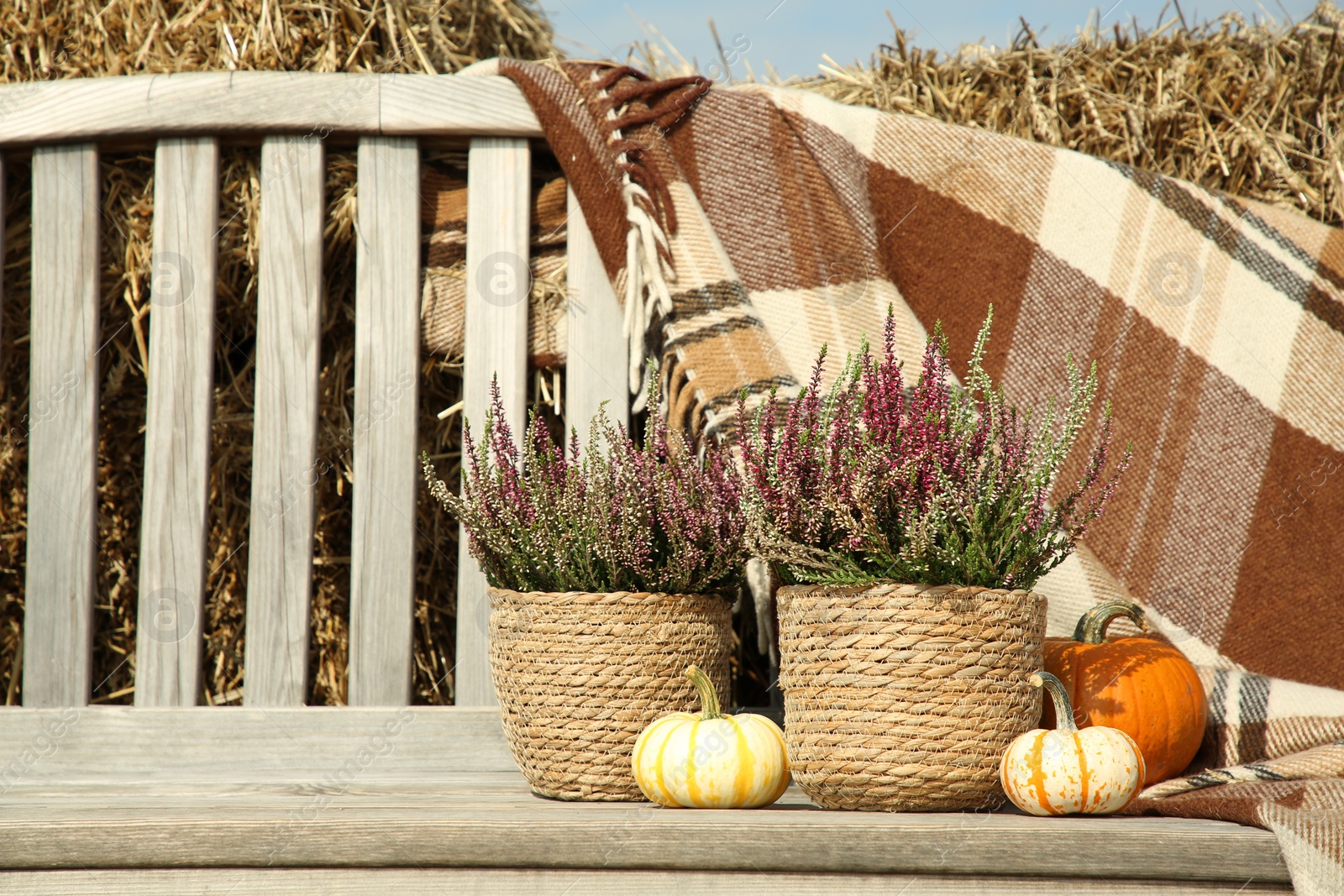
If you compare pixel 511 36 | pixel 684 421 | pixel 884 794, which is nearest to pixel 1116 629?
pixel 884 794

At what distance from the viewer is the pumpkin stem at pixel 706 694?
1.32 m

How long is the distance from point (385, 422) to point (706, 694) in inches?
29.4

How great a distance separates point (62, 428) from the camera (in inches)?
68.2

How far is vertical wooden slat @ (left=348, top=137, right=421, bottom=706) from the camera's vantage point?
1.73 metres

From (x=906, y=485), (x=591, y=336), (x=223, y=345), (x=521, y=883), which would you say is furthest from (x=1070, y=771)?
(x=223, y=345)

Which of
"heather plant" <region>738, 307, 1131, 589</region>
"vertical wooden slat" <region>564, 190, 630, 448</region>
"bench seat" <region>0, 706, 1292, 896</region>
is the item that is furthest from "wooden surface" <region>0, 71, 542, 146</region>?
"bench seat" <region>0, 706, 1292, 896</region>

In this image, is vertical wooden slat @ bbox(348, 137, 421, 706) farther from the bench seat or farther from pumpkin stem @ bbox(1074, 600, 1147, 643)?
pumpkin stem @ bbox(1074, 600, 1147, 643)

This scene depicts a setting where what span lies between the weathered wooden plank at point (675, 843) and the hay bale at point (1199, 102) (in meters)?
1.18

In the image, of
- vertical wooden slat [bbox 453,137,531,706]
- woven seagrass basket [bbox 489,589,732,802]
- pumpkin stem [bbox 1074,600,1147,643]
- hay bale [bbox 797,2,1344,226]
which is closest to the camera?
woven seagrass basket [bbox 489,589,732,802]

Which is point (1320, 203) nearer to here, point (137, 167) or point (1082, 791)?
point (1082, 791)

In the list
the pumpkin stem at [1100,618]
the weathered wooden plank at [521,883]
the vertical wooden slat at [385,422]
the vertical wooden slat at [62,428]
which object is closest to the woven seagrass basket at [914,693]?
the weathered wooden plank at [521,883]

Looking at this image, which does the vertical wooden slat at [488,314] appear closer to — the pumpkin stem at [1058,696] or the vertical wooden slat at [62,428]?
the vertical wooden slat at [62,428]

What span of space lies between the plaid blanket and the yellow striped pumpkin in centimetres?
52

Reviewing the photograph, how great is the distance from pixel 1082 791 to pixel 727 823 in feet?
1.39
